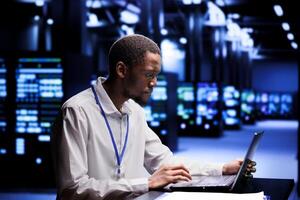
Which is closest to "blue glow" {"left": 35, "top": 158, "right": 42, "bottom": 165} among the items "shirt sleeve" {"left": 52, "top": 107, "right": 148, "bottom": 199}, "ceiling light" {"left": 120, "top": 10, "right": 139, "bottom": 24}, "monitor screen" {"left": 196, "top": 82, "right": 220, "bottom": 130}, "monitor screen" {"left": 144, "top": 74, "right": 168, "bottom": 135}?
"monitor screen" {"left": 144, "top": 74, "right": 168, "bottom": 135}

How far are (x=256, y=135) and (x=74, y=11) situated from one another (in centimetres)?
821

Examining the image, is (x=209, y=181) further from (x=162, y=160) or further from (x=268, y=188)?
(x=162, y=160)

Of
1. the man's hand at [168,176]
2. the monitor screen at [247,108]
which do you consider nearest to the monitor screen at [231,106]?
the monitor screen at [247,108]

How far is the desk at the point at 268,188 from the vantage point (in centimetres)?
252

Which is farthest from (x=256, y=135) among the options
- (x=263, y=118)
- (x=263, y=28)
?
(x=263, y=118)

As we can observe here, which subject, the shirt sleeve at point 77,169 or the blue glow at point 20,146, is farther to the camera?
the blue glow at point 20,146

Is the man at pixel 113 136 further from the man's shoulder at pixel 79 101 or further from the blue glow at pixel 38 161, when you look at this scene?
the blue glow at pixel 38 161

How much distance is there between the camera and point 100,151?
272 cm

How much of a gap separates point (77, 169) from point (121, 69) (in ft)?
1.60

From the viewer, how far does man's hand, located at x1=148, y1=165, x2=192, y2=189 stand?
247 cm

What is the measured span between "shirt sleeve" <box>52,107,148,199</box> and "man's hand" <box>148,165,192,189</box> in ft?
0.11

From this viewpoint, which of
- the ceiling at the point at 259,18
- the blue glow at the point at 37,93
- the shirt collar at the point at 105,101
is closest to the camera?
the shirt collar at the point at 105,101

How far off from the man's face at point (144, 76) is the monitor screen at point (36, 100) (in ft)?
21.9

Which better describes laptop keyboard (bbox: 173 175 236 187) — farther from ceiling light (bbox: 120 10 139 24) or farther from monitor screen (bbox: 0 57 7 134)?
ceiling light (bbox: 120 10 139 24)
